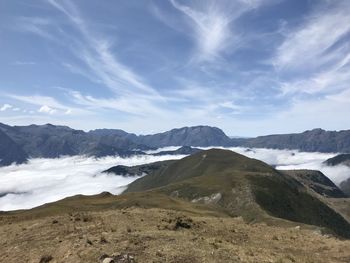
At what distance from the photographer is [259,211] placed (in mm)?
156750

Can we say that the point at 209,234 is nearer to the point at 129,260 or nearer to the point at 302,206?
the point at 129,260

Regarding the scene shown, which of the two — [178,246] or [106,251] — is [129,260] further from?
[178,246]

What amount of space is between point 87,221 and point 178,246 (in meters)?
13.9

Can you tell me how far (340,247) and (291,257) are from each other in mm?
7710

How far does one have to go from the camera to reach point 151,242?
29688 mm

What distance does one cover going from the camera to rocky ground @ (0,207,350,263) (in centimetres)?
Answer: 2717

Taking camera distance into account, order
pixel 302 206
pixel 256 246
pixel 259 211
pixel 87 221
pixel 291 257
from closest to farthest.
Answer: pixel 291 257
pixel 256 246
pixel 87 221
pixel 259 211
pixel 302 206

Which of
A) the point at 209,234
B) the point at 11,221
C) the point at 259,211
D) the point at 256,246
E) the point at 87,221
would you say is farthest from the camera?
the point at 259,211

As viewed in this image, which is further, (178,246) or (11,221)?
(11,221)

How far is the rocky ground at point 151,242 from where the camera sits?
2717cm

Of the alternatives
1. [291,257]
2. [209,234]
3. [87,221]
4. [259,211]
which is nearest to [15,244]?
[87,221]

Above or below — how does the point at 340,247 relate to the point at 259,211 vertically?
above

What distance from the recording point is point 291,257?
28.9 metres

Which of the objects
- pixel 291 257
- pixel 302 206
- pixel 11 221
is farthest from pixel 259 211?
pixel 291 257
